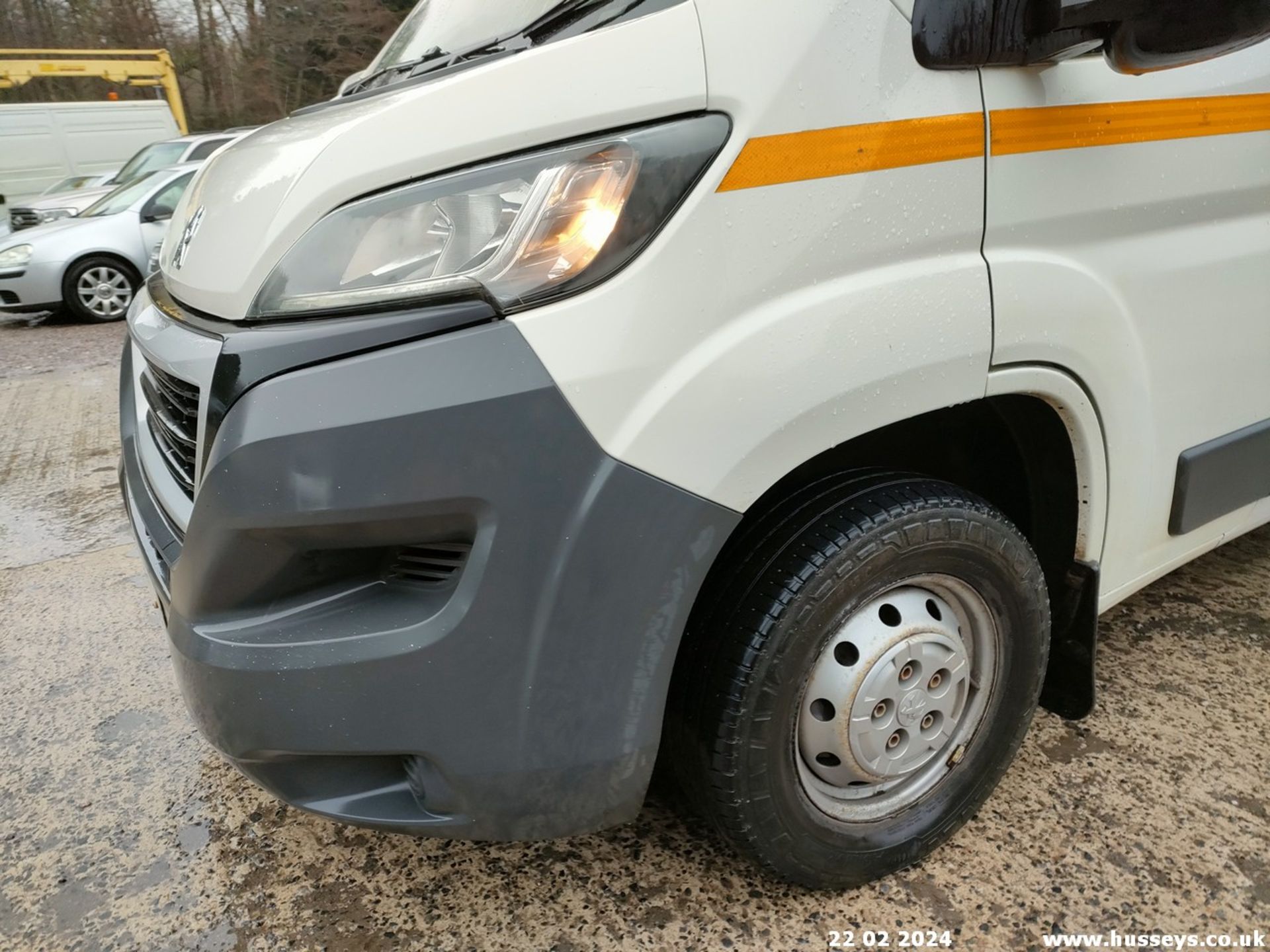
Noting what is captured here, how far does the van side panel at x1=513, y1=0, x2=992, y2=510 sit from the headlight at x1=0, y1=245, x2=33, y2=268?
8656 mm

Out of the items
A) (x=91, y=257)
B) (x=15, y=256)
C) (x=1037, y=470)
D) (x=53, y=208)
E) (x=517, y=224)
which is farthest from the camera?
(x=53, y=208)

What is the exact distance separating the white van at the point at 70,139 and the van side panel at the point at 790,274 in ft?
42.7

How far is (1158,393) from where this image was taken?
1690 millimetres

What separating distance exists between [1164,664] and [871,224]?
1684 mm

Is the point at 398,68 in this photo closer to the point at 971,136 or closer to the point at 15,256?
the point at 971,136

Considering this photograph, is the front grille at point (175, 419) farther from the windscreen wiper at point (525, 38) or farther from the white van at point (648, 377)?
the windscreen wiper at point (525, 38)

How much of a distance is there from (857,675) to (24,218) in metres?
11.4

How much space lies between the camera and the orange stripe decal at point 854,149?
1184 mm

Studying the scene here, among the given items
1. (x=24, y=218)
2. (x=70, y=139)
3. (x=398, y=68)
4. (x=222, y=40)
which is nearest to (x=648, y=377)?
(x=398, y=68)

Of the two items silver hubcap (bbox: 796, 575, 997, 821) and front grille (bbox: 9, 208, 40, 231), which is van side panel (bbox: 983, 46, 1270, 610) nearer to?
silver hubcap (bbox: 796, 575, 997, 821)

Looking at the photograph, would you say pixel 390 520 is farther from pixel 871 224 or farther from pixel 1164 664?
pixel 1164 664

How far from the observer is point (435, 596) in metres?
1.20

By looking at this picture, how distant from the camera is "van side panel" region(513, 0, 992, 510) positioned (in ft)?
3.78

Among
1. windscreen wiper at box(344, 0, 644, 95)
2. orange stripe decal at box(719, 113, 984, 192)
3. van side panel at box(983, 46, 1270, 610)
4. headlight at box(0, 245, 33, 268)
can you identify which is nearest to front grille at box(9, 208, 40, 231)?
headlight at box(0, 245, 33, 268)
